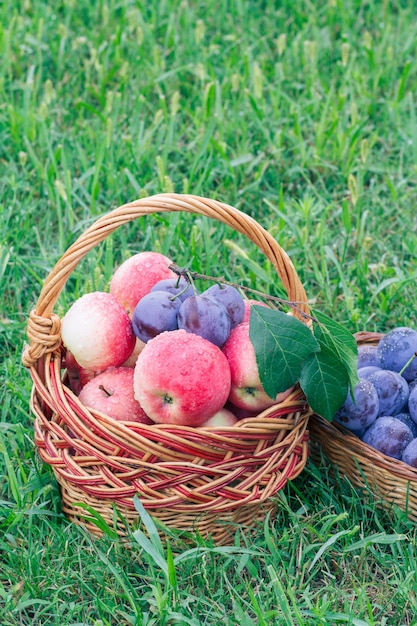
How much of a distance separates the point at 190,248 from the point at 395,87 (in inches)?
59.9

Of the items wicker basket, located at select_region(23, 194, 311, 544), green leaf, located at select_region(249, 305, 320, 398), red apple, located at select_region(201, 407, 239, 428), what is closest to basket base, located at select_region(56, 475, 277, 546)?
wicker basket, located at select_region(23, 194, 311, 544)

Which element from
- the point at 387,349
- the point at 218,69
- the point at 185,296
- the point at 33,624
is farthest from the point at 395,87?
the point at 33,624

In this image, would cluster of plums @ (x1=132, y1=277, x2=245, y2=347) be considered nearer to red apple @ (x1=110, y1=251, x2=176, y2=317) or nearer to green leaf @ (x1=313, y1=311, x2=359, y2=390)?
red apple @ (x1=110, y1=251, x2=176, y2=317)

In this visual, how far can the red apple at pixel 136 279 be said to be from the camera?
187 cm

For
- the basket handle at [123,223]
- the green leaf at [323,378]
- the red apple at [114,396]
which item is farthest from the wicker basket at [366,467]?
the red apple at [114,396]

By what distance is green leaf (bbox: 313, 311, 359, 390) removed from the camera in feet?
5.49

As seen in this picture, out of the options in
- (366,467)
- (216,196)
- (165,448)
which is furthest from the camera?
(216,196)

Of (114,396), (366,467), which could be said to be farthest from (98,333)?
(366,467)

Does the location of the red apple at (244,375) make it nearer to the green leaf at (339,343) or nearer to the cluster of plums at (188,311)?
the cluster of plums at (188,311)

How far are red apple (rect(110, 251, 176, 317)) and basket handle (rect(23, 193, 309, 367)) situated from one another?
7.9 inches

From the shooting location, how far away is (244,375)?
1.69 m

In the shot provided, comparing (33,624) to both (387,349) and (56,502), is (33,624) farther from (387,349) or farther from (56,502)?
(387,349)

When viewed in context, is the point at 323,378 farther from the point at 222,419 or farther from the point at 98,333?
the point at 98,333

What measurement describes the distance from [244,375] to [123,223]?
0.39 metres
